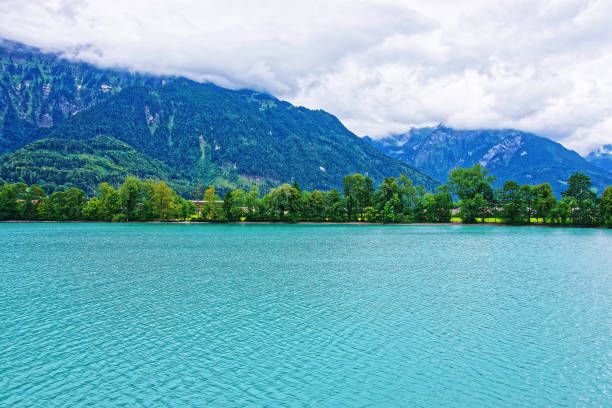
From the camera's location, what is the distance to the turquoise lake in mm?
16656

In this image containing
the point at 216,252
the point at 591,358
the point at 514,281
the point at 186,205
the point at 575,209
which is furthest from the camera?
the point at 186,205

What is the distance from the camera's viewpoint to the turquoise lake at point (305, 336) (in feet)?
54.6

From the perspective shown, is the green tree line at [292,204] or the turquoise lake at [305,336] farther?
the green tree line at [292,204]

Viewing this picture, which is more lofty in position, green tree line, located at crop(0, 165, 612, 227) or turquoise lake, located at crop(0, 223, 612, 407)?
green tree line, located at crop(0, 165, 612, 227)

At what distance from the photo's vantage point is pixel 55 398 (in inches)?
628

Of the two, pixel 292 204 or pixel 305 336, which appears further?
pixel 292 204

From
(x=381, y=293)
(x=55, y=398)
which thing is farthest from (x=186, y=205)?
(x=55, y=398)

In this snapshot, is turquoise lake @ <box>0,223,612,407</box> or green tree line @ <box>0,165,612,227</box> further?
green tree line @ <box>0,165,612,227</box>

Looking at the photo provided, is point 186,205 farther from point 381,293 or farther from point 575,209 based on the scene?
point 575,209

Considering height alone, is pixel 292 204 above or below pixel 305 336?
above

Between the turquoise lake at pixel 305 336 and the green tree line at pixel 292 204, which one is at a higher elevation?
the green tree line at pixel 292 204

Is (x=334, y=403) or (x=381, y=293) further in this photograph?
(x=381, y=293)

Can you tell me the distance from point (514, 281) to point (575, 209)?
10331 cm

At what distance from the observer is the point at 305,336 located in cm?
2328
